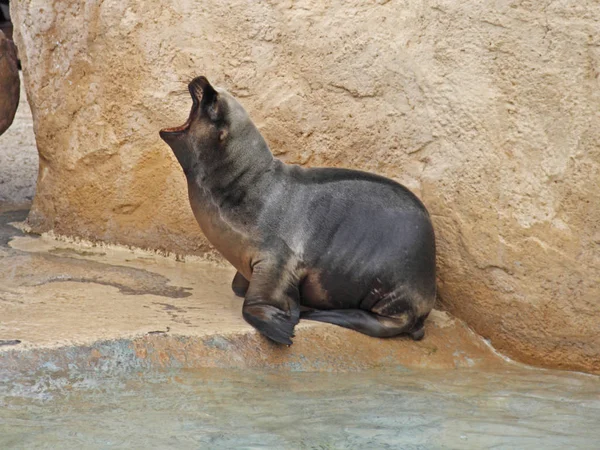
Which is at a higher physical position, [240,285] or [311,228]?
[311,228]

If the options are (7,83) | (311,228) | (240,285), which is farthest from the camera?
(7,83)

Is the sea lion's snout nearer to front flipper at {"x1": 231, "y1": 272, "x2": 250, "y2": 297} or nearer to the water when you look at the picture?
front flipper at {"x1": 231, "y1": 272, "x2": 250, "y2": 297}

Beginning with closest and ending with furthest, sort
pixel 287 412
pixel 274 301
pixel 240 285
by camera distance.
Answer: pixel 287 412, pixel 274 301, pixel 240 285

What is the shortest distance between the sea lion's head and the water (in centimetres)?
120

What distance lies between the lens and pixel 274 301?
15.1ft

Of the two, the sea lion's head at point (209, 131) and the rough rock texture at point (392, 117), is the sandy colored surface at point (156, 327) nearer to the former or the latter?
the rough rock texture at point (392, 117)

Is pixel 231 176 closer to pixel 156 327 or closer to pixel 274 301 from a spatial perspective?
pixel 274 301

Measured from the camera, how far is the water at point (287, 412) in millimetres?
3424

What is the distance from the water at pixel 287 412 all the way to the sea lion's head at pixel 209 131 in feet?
3.95

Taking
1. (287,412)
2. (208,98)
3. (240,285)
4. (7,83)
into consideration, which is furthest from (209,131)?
(7,83)

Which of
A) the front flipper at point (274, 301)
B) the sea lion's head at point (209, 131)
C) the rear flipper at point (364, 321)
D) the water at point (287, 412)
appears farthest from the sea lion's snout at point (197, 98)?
the water at point (287, 412)

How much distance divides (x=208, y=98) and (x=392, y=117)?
3.49 feet

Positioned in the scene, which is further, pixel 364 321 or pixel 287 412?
pixel 364 321

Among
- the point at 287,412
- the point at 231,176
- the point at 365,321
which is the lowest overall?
the point at 287,412
